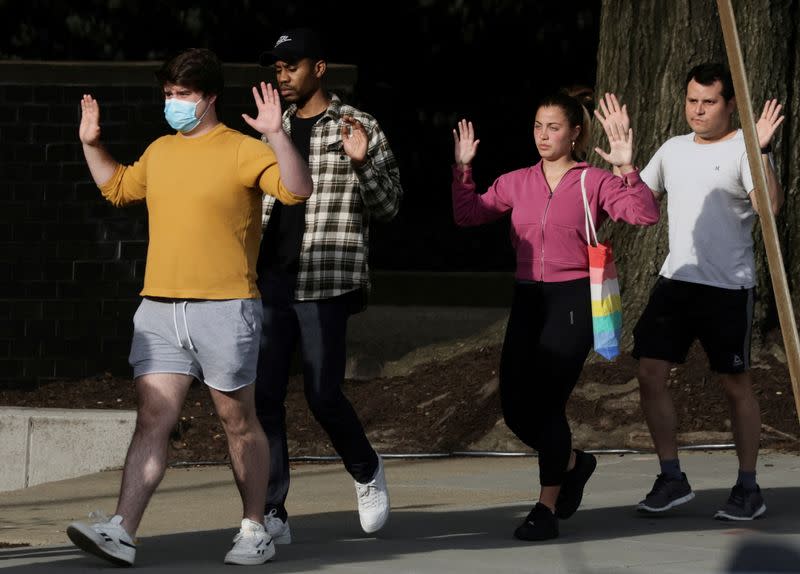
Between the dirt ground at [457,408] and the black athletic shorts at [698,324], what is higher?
the black athletic shorts at [698,324]

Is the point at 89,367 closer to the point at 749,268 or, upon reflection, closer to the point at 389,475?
the point at 389,475

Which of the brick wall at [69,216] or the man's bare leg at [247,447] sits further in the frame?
the brick wall at [69,216]

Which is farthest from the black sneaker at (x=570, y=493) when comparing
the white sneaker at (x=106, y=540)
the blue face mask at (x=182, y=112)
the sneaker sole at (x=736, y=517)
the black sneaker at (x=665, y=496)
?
the blue face mask at (x=182, y=112)

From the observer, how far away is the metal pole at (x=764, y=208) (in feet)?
18.0

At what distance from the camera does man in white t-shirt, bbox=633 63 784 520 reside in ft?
24.1

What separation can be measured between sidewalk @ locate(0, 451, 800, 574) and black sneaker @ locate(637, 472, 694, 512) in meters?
0.07

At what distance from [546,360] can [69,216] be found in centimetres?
563

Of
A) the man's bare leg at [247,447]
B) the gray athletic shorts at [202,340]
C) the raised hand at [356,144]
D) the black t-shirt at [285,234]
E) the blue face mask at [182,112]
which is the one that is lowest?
the man's bare leg at [247,447]

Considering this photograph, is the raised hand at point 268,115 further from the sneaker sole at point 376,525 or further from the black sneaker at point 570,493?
the black sneaker at point 570,493

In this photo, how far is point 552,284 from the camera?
277 inches

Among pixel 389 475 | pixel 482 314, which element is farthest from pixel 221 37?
pixel 389 475

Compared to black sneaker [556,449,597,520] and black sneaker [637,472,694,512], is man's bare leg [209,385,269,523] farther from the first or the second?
black sneaker [637,472,694,512]

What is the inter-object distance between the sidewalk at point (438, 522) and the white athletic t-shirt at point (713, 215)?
103cm

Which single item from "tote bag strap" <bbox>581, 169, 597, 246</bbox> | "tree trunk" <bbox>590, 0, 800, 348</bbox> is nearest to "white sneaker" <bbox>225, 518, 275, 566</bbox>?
"tote bag strap" <bbox>581, 169, 597, 246</bbox>
